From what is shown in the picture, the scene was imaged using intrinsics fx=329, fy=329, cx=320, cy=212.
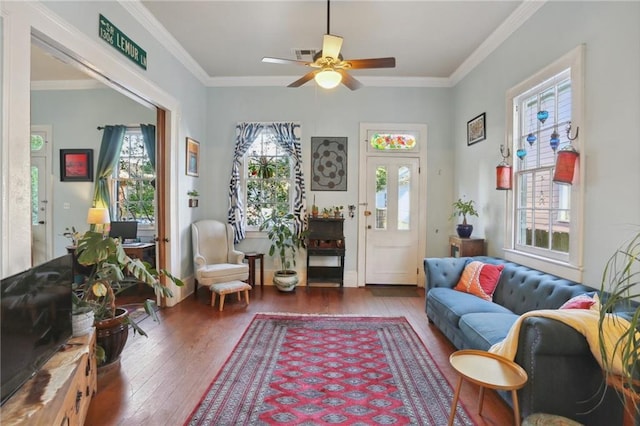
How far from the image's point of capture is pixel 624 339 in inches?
65.6

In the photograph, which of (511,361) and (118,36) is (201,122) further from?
(511,361)

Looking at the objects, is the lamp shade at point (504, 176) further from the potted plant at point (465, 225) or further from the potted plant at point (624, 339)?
the potted plant at point (624, 339)

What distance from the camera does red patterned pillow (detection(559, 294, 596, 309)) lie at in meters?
2.01

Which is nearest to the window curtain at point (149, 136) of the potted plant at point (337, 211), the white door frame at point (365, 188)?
the potted plant at point (337, 211)

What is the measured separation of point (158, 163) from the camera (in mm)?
4051

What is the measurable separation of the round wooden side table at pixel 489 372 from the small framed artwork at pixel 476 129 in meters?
3.05

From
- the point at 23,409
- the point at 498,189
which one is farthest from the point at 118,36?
the point at 498,189

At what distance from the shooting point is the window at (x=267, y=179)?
17.0ft

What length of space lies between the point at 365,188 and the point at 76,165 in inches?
177

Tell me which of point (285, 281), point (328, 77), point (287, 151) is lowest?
point (285, 281)

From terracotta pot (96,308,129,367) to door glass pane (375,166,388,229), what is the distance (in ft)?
11.9

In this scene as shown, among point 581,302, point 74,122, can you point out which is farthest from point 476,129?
point 74,122

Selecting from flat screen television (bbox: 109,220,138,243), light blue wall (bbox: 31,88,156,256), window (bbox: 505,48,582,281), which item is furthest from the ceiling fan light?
flat screen television (bbox: 109,220,138,243)

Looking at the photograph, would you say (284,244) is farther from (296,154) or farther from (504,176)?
(504,176)
